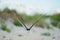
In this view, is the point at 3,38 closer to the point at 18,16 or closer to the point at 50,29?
the point at 18,16

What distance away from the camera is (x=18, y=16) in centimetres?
269

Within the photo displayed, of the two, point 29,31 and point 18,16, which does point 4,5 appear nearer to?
point 18,16

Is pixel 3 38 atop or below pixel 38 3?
below

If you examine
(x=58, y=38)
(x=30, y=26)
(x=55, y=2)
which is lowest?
(x=58, y=38)

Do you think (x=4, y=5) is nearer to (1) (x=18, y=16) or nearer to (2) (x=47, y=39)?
(1) (x=18, y=16)

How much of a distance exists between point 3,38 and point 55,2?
855 millimetres

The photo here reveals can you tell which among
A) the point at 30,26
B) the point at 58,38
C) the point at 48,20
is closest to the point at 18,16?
the point at 30,26

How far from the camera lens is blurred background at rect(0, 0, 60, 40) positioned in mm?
2646

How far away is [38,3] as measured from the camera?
8.93ft

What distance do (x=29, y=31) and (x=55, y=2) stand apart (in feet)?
1.76

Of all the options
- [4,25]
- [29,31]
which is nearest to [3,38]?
[4,25]

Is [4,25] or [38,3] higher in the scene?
[38,3]

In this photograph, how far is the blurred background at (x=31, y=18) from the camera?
2.65 metres

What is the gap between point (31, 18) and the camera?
2.71 meters
